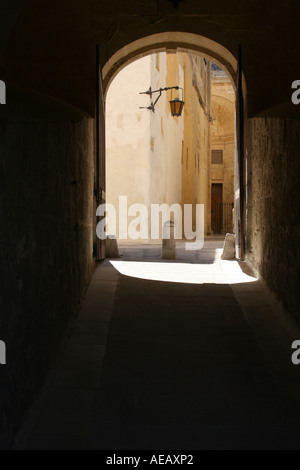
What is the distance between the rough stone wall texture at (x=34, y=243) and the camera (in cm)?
278

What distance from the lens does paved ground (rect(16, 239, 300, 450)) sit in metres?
3.17

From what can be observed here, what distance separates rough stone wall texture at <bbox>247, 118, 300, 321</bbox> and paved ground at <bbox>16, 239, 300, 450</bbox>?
35cm

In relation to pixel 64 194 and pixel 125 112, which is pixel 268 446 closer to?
pixel 64 194

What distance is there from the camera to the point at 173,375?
3926 mm

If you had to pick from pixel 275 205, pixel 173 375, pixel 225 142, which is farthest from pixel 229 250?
pixel 225 142

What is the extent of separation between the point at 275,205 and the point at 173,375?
2.40 meters

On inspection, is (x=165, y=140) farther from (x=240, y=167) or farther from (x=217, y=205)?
(x=217, y=205)

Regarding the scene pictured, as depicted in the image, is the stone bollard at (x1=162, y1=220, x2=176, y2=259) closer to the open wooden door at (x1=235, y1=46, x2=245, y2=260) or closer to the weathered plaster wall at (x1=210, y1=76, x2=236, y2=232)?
the open wooden door at (x1=235, y1=46, x2=245, y2=260)

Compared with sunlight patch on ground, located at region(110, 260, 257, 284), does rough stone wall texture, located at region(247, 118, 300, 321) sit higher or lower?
higher

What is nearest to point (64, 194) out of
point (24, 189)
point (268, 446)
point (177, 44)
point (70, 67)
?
point (24, 189)

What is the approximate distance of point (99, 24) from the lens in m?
7.02

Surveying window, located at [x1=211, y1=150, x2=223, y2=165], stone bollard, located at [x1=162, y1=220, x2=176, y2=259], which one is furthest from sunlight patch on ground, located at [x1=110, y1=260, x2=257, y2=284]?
window, located at [x1=211, y1=150, x2=223, y2=165]
